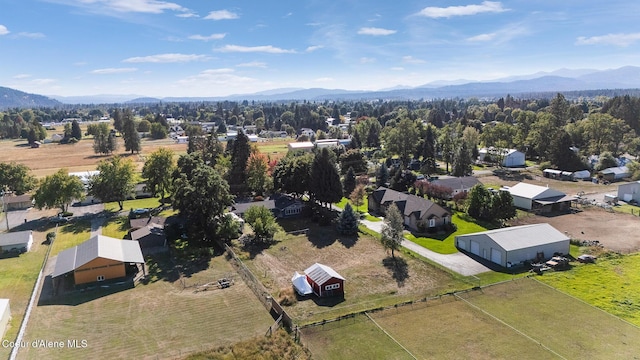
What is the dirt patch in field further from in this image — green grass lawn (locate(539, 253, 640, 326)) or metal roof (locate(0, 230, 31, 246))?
metal roof (locate(0, 230, 31, 246))

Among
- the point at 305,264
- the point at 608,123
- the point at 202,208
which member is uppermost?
the point at 608,123

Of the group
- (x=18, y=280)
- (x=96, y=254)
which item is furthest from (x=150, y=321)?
(x=18, y=280)

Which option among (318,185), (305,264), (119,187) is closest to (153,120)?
(119,187)

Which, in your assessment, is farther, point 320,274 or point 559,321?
point 320,274

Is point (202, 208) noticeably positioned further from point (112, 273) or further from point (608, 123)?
point (608, 123)

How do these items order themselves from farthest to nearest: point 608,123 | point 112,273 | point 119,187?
point 608,123 < point 119,187 < point 112,273

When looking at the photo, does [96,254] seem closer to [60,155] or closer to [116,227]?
[116,227]

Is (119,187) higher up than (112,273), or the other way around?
(119,187)
